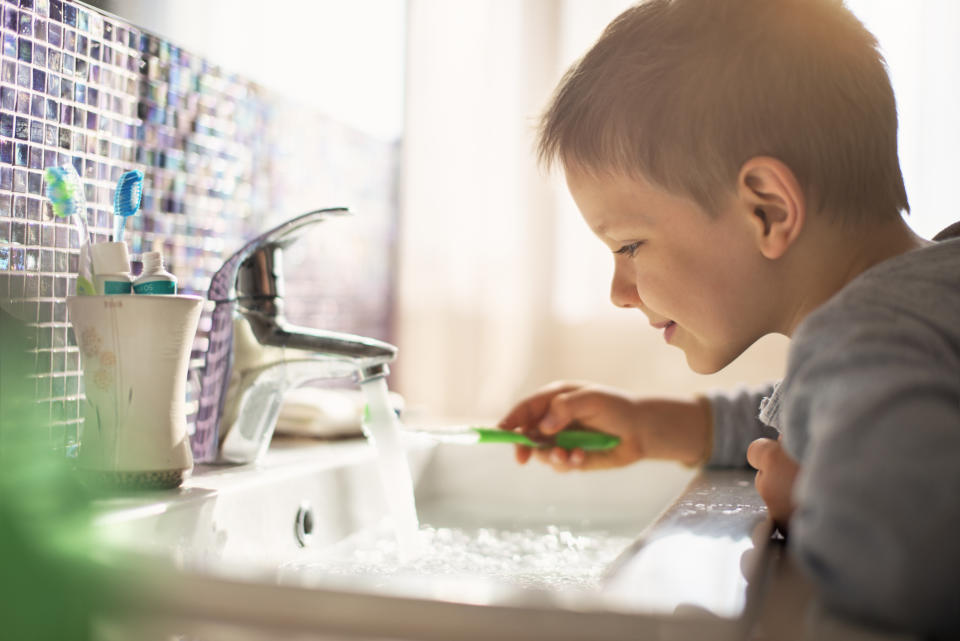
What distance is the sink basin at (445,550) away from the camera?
0.30m

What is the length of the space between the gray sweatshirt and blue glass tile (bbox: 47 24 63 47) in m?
0.61

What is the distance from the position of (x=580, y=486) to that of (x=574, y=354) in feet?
2.26

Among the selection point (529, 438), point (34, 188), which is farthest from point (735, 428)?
point (34, 188)

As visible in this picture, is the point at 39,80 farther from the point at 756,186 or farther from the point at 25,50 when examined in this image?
the point at 756,186

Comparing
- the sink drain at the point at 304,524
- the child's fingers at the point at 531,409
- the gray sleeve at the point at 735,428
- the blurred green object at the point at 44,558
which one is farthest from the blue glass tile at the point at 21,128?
the gray sleeve at the point at 735,428

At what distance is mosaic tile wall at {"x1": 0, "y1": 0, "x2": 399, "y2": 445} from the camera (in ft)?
2.17

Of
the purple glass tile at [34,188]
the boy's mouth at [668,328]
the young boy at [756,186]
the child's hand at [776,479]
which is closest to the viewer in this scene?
the young boy at [756,186]

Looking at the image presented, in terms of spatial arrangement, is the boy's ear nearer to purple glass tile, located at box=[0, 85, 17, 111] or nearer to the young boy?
the young boy

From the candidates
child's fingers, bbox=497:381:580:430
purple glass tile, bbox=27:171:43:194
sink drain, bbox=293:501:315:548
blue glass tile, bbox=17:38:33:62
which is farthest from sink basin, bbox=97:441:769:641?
blue glass tile, bbox=17:38:33:62

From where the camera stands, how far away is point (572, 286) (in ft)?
5.62

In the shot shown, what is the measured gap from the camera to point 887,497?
33 cm

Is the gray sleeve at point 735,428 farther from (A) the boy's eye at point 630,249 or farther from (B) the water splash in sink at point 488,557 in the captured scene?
(A) the boy's eye at point 630,249

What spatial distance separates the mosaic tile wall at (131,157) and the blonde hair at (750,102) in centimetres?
43

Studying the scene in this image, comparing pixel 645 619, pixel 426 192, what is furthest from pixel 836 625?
pixel 426 192
